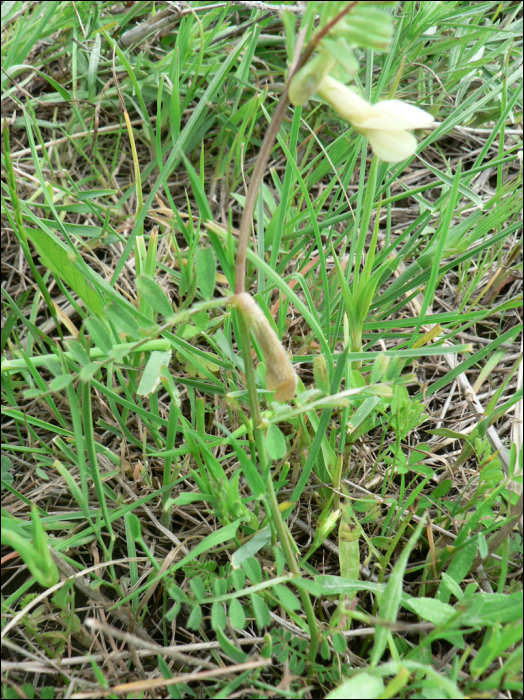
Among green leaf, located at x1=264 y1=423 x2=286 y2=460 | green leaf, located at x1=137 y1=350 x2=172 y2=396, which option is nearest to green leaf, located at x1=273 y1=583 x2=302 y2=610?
green leaf, located at x1=264 y1=423 x2=286 y2=460

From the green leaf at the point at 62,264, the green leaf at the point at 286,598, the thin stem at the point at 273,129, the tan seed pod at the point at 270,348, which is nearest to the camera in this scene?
the thin stem at the point at 273,129

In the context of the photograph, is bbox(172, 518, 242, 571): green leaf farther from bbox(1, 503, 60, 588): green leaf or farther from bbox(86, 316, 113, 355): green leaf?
bbox(86, 316, 113, 355): green leaf

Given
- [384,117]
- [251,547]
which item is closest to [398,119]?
[384,117]

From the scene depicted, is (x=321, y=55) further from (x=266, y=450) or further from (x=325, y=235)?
(x=325, y=235)

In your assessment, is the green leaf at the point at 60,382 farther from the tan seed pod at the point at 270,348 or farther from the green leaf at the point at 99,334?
the tan seed pod at the point at 270,348

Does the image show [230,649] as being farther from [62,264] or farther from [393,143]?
[62,264]

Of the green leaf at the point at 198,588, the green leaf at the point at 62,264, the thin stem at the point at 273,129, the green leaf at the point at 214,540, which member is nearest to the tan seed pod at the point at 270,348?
the thin stem at the point at 273,129
